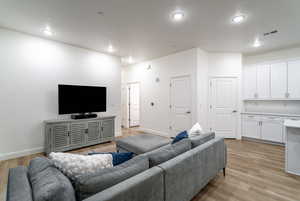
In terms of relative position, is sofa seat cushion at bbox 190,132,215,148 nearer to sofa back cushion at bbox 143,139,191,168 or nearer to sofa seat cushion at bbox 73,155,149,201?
sofa back cushion at bbox 143,139,191,168

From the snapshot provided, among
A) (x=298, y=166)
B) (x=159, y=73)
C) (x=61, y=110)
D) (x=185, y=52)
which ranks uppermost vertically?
(x=185, y=52)

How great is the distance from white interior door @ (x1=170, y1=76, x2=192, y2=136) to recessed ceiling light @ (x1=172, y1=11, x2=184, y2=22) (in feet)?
6.72

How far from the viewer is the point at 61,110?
12.1ft

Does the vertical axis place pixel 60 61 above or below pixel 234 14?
below

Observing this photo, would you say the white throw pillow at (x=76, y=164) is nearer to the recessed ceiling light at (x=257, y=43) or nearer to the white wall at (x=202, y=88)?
the white wall at (x=202, y=88)

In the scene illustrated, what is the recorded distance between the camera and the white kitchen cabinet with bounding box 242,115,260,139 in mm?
4492

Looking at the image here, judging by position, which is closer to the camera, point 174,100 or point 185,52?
point 185,52

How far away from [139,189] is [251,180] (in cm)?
227

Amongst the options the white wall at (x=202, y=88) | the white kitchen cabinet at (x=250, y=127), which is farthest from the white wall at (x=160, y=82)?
the white kitchen cabinet at (x=250, y=127)

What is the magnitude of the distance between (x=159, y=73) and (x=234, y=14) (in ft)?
9.91

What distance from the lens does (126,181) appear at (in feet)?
3.59

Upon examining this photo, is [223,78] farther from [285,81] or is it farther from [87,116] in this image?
A: [87,116]

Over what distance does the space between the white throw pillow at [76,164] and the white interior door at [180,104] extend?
3.66 meters

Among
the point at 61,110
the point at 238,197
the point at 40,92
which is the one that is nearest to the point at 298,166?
the point at 238,197
